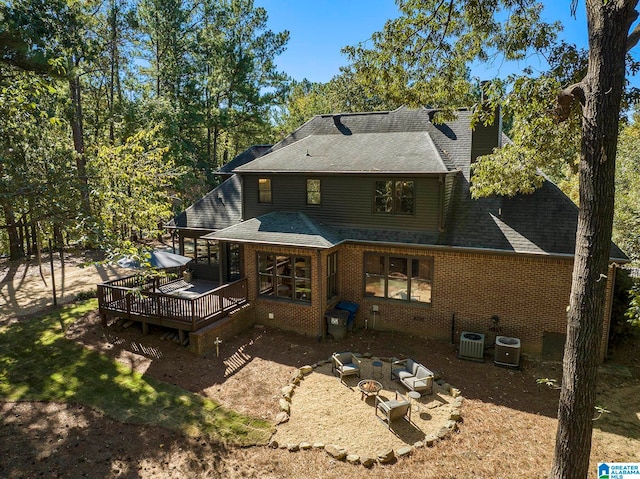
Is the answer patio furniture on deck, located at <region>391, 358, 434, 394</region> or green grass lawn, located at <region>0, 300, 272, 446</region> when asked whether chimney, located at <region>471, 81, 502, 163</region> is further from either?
green grass lawn, located at <region>0, 300, 272, 446</region>

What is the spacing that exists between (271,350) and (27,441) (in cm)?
651

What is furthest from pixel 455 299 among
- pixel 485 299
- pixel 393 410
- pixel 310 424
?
pixel 310 424

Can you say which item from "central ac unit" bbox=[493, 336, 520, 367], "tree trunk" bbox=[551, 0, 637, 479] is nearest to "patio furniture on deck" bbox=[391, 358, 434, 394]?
"central ac unit" bbox=[493, 336, 520, 367]

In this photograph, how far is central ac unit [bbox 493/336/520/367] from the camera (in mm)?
11289

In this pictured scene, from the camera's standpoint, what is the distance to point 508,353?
37.3 ft

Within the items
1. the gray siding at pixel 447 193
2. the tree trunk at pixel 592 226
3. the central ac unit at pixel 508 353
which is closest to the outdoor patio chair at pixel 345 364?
the central ac unit at pixel 508 353

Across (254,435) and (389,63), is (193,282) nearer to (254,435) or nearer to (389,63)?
(254,435)

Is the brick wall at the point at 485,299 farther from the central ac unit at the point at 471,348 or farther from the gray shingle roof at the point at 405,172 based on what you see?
the central ac unit at the point at 471,348

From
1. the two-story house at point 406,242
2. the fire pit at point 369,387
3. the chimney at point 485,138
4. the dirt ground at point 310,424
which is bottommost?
the dirt ground at point 310,424

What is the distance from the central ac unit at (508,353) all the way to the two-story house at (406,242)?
38.1 inches

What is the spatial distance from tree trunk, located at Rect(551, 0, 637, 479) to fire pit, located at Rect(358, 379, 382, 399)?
4.20m

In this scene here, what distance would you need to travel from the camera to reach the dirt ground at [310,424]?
24.4ft

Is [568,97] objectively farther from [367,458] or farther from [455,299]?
[455,299]

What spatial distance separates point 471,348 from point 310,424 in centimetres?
588
